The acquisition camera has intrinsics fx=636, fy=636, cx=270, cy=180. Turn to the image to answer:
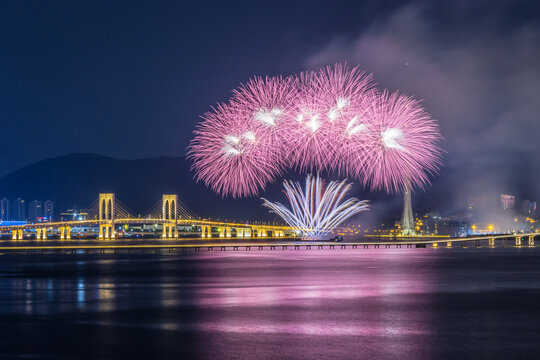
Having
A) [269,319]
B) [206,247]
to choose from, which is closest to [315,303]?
[269,319]

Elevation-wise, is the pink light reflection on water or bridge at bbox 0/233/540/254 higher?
the pink light reflection on water

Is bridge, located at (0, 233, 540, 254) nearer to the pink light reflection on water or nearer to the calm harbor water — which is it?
the pink light reflection on water

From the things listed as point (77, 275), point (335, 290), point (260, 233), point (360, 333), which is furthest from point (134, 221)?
point (360, 333)

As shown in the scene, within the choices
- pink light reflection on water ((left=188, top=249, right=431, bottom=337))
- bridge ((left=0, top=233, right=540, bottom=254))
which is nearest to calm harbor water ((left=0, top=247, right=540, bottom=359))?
pink light reflection on water ((left=188, top=249, right=431, bottom=337))

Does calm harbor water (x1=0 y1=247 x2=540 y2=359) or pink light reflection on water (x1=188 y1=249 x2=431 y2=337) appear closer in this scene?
calm harbor water (x1=0 y1=247 x2=540 y2=359)

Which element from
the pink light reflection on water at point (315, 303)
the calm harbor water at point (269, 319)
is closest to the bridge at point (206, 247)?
the pink light reflection on water at point (315, 303)

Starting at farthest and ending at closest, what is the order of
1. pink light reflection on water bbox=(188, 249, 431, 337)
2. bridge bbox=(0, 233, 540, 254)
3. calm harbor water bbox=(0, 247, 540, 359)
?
1. bridge bbox=(0, 233, 540, 254)
2. pink light reflection on water bbox=(188, 249, 431, 337)
3. calm harbor water bbox=(0, 247, 540, 359)

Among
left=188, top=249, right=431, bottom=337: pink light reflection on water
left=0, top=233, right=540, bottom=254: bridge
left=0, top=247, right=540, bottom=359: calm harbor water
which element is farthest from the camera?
left=0, top=233, right=540, bottom=254: bridge

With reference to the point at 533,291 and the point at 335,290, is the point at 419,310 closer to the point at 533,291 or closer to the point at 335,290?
the point at 335,290

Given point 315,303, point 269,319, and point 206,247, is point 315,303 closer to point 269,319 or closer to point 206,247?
point 269,319
